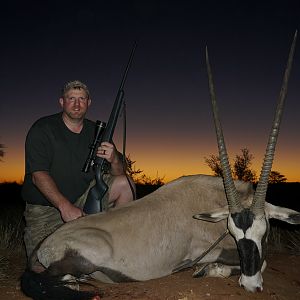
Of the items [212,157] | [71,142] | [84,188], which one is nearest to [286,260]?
[84,188]

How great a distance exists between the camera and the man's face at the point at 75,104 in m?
4.68

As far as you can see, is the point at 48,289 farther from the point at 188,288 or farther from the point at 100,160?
the point at 100,160

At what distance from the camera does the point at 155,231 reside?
3.63 m

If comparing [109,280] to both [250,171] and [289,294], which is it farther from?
[250,171]

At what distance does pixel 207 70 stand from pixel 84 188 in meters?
2.22

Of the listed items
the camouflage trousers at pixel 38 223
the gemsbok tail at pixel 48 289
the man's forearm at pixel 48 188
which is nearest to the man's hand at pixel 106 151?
the man's forearm at pixel 48 188

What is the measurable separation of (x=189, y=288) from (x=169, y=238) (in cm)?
48

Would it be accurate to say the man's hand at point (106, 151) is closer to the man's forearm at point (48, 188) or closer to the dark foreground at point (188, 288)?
the man's forearm at point (48, 188)

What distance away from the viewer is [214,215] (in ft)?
Result: 12.0

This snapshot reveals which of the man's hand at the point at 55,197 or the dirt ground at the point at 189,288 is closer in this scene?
the dirt ground at the point at 189,288

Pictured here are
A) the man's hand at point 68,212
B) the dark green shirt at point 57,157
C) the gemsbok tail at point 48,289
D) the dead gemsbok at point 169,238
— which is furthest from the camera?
the dark green shirt at point 57,157

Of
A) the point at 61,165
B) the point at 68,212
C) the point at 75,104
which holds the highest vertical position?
the point at 75,104

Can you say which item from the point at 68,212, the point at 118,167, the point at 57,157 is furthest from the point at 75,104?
the point at 68,212

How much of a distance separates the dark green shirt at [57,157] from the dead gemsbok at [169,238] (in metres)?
1.02
